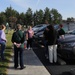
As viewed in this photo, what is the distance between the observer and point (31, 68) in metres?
10.6

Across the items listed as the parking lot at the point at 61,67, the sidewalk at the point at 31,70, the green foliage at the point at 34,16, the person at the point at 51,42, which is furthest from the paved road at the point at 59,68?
the green foliage at the point at 34,16

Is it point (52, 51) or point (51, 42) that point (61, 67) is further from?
point (51, 42)

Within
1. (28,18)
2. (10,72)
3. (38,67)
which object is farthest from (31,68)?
(28,18)

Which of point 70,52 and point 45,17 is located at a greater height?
point 45,17

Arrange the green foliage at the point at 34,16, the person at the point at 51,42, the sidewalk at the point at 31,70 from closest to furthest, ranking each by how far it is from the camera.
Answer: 1. the sidewalk at the point at 31,70
2. the person at the point at 51,42
3. the green foliage at the point at 34,16

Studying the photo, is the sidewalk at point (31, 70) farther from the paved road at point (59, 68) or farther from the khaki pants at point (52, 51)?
the khaki pants at point (52, 51)

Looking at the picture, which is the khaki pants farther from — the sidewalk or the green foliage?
the green foliage

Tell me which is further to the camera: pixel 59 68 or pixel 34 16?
pixel 34 16

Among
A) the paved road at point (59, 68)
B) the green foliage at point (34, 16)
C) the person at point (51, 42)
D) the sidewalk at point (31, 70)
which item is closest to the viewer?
the sidewalk at point (31, 70)

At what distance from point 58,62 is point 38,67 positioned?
137 centimetres

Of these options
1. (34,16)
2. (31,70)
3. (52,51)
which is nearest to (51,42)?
(52,51)

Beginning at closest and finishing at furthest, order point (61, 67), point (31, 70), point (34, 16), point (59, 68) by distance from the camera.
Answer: point (31, 70)
point (59, 68)
point (61, 67)
point (34, 16)

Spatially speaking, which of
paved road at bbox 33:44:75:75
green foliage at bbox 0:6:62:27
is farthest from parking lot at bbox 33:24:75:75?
green foliage at bbox 0:6:62:27

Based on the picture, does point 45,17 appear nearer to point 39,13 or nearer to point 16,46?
point 39,13
